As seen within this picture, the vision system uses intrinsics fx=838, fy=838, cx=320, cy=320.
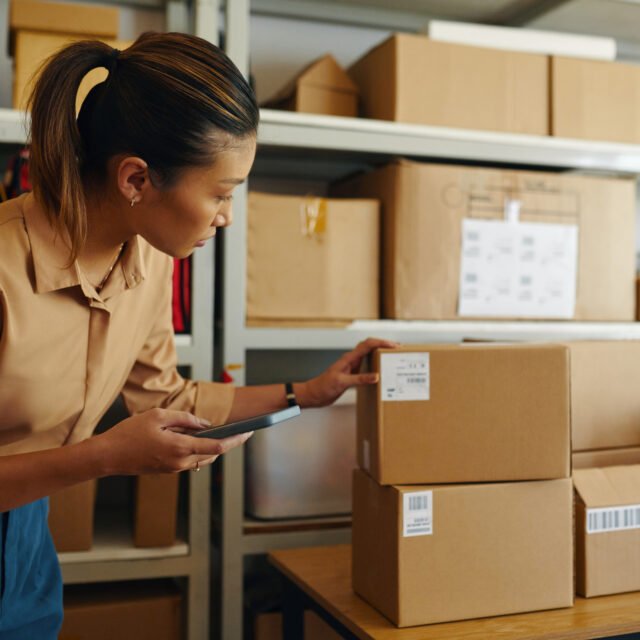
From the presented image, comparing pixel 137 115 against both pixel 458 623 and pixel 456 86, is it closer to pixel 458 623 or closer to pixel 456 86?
pixel 458 623

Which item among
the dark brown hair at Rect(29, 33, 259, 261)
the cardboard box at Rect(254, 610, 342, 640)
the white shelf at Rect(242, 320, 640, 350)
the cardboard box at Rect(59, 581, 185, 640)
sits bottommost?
the cardboard box at Rect(254, 610, 342, 640)

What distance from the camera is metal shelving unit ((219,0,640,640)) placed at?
182 centimetres

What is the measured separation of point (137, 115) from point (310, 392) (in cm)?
63

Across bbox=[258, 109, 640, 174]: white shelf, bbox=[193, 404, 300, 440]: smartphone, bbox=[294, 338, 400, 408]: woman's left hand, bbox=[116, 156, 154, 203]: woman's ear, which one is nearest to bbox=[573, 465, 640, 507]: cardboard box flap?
bbox=[294, 338, 400, 408]: woman's left hand

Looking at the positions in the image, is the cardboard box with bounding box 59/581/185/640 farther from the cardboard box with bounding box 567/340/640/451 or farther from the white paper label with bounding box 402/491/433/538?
the cardboard box with bounding box 567/340/640/451

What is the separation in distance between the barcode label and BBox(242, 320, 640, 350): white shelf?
552 millimetres

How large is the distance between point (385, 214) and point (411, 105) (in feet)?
0.82

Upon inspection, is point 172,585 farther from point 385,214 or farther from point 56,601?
point 385,214

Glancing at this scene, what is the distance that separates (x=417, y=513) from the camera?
1.34 metres

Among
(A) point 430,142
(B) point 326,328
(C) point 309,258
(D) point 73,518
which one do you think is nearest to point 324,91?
(A) point 430,142

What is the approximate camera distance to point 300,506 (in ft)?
6.33

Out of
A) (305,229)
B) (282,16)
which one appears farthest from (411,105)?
(282,16)

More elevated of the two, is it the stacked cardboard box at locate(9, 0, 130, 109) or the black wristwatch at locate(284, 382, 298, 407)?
the stacked cardboard box at locate(9, 0, 130, 109)

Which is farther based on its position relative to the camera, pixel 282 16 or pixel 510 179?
pixel 282 16
